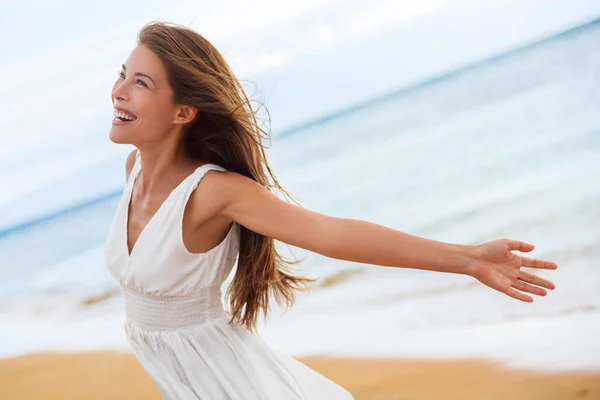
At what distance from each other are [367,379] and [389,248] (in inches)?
51.4

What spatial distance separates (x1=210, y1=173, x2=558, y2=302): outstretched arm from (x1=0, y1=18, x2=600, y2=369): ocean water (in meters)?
1.25

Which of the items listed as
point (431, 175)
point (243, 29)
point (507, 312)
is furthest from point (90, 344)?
point (243, 29)

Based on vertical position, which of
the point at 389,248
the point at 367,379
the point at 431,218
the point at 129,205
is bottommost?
the point at 367,379

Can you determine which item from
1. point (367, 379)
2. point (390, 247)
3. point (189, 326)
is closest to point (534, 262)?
point (390, 247)

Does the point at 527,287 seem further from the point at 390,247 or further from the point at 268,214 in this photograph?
the point at 268,214

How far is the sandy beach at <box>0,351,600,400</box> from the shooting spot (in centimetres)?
245

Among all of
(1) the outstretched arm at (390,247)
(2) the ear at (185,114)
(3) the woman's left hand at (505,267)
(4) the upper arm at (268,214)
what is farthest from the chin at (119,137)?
(3) the woman's left hand at (505,267)

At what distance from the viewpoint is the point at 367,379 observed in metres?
2.71

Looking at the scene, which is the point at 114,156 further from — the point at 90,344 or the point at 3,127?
the point at 90,344

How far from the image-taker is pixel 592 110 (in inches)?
309

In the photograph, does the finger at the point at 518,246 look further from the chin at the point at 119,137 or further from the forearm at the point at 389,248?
the chin at the point at 119,137

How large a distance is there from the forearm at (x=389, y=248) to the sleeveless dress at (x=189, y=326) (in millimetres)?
311

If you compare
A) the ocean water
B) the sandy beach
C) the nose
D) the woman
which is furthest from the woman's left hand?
the ocean water

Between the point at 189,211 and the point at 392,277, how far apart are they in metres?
2.65
